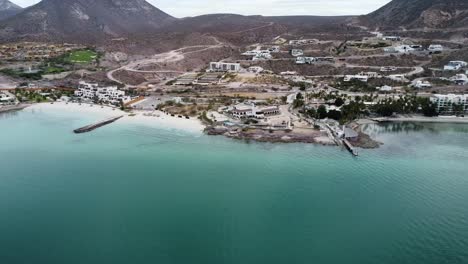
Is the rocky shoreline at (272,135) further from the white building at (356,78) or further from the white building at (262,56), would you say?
the white building at (262,56)

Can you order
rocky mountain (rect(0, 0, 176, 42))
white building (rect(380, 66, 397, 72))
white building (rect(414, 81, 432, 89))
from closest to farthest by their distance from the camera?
white building (rect(414, 81, 432, 89)), white building (rect(380, 66, 397, 72)), rocky mountain (rect(0, 0, 176, 42))

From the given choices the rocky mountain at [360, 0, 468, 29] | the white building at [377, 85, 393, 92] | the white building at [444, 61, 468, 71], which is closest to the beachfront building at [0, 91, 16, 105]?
the white building at [377, 85, 393, 92]

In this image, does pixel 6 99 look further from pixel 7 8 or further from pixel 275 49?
pixel 7 8

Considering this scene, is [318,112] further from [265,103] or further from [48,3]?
[48,3]

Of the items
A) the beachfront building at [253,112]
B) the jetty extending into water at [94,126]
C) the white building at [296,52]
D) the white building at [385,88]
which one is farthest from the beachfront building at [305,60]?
the jetty extending into water at [94,126]

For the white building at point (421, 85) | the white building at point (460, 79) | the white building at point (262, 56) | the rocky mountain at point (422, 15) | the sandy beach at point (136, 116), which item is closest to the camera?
the sandy beach at point (136, 116)

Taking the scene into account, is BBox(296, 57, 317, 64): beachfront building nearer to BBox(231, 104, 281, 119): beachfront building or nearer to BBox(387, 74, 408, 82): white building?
BBox(387, 74, 408, 82): white building
